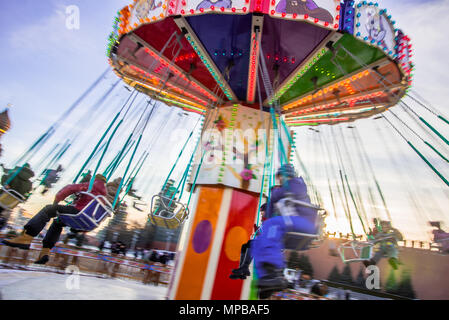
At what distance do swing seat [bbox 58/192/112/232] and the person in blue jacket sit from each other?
195cm

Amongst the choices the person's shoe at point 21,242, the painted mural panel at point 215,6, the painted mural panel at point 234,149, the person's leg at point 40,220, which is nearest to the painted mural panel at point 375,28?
the painted mural panel at point 215,6

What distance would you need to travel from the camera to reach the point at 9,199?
132 inches

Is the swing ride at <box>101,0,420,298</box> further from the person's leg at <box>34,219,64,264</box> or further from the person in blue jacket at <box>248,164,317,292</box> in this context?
the person's leg at <box>34,219,64,264</box>

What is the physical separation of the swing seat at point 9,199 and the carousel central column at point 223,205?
296cm

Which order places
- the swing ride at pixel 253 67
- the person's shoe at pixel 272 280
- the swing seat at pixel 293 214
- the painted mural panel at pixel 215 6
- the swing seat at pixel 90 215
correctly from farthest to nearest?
1. the swing ride at pixel 253 67
2. the painted mural panel at pixel 215 6
3. the swing seat at pixel 90 215
4. the swing seat at pixel 293 214
5. the person's shoe at pixel 272 280

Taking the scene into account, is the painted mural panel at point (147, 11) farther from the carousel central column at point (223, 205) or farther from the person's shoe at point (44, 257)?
the person's shoe at point (44, 257)

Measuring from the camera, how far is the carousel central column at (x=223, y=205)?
5.13 meters

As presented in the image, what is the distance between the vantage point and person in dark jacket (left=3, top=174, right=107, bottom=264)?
3398mm

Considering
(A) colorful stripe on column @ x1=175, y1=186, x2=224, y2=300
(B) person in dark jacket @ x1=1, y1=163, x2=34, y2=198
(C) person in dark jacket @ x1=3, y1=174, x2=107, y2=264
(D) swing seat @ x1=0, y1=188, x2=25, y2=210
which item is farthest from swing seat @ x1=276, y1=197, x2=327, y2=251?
(B) person in dark jacket @ x1=1, y1=163, x2=34, y2=198

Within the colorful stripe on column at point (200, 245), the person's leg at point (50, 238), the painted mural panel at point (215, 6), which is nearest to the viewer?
the painted mural panel at point (215, 6)

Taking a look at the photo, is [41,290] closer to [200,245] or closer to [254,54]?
[200,245]

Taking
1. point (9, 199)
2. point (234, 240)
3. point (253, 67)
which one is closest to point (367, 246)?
point (234, 240)
